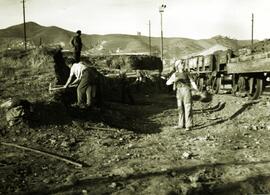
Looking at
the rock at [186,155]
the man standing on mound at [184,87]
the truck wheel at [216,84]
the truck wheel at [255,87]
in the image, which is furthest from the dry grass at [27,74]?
the truck wheel at [216,84]

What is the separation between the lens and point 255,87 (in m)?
13.5

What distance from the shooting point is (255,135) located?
301 inches

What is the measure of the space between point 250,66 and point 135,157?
7309 millimetres

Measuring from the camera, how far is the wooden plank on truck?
11188 millimetres

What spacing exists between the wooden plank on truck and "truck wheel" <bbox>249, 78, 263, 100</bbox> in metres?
0.58

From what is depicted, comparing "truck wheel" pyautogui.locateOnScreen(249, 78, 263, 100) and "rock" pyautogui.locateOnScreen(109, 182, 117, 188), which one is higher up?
"truck wheel" pyautogui.locateOnScreen(249, 78, 263, 100)

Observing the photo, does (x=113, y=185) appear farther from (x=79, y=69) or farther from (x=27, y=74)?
(x=27, y=74)

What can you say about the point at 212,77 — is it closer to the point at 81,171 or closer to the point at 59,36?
the point at 81,171

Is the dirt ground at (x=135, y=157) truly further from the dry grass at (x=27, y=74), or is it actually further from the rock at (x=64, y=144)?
the dry grass at (x=27, y=74)

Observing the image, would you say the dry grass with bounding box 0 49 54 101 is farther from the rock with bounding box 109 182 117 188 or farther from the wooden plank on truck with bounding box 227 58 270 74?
the wooden plank on truck with bounding box 227 58 270 74

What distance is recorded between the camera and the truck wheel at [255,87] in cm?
1266

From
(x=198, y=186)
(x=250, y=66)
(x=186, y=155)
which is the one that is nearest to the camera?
(x=198, y=186)

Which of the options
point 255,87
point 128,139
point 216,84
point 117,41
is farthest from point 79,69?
point 117,41

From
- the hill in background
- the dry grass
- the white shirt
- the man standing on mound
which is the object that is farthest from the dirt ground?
the hill in background
